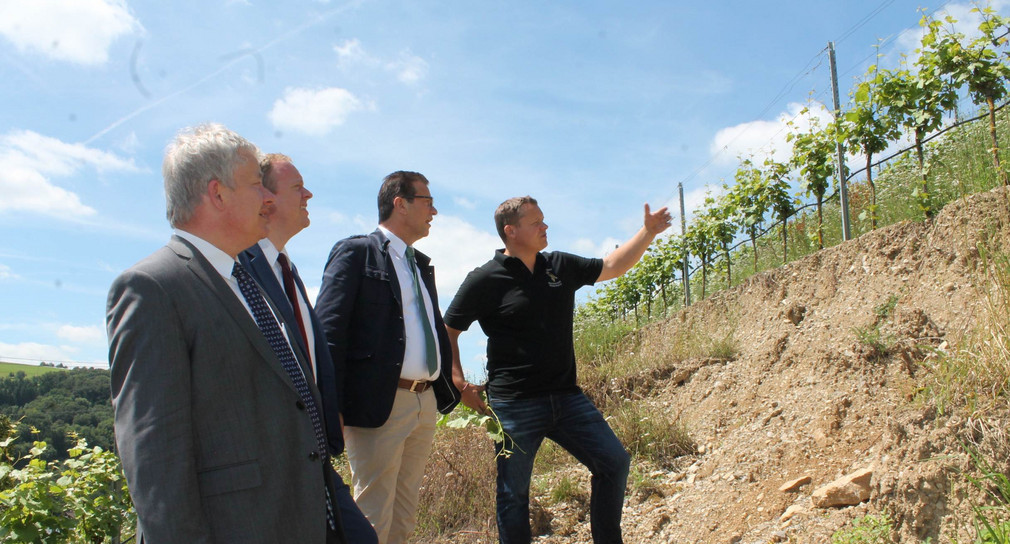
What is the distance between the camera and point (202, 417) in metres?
1.76

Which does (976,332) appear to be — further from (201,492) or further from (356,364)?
(201,492)

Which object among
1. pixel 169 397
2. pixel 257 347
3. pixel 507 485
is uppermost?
pixel 257 347

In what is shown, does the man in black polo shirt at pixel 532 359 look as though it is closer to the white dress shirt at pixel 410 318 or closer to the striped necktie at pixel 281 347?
the white dress shirt at pixel 410 318

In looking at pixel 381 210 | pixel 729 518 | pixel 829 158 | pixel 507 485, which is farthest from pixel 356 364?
pixel 829 158

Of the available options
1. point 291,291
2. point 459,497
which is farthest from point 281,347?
point 459,497

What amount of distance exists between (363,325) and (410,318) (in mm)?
255

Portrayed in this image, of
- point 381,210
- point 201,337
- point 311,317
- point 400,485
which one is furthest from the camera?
point 381,210

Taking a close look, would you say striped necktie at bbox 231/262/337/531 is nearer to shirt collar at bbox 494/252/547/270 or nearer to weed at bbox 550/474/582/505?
shirt collar at bbox 494/252/547/270

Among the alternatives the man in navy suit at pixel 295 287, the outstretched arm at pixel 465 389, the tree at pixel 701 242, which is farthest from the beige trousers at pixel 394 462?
the tree at pixel 701 242

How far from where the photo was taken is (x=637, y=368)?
795 cm

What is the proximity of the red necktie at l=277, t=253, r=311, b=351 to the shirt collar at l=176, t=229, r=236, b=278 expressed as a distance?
46 cm

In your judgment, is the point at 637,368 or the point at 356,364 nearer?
the point at 356,364

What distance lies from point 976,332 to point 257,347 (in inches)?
150

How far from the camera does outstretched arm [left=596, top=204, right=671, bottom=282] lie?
4.05 meters
